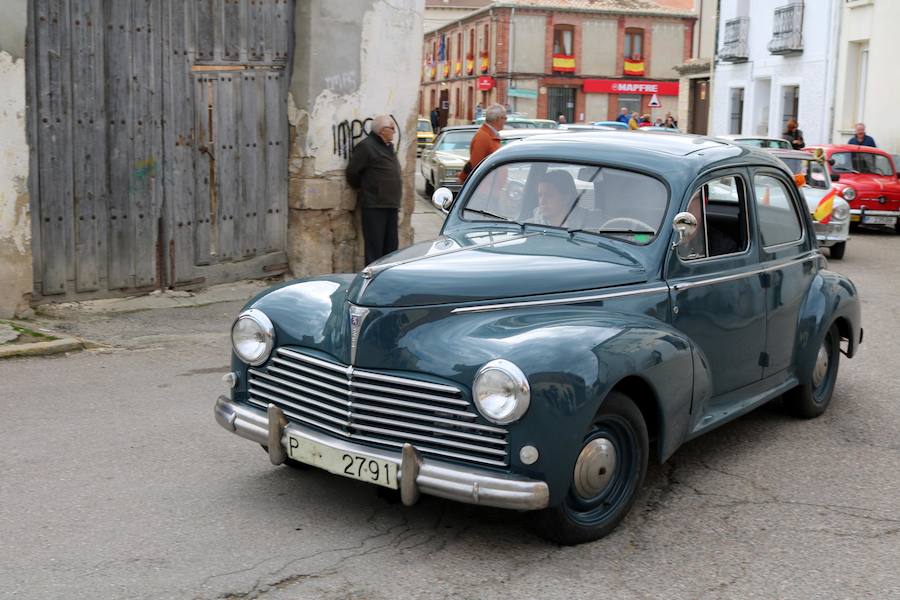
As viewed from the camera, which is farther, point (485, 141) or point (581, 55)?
point (581, 55)

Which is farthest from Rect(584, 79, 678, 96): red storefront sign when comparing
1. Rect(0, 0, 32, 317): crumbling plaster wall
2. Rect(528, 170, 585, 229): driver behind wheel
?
Rect(528, 170, 585, 229): driver behind wheel

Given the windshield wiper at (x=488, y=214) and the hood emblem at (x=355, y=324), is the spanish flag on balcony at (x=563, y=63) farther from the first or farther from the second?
the hood emblem at (x=355, y=324)

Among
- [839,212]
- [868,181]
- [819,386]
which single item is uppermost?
[868,181]

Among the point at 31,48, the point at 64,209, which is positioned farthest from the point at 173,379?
the point at 31,48

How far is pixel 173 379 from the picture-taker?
756cm

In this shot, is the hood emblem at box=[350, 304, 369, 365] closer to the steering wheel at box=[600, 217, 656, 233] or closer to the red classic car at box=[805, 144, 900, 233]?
the steering wheel at box=[600, 217, 656, 233]

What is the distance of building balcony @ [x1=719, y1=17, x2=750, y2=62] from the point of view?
35.9 m

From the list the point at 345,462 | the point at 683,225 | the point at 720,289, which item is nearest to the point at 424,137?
the point at 720,289

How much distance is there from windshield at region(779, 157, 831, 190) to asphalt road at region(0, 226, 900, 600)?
10049 millimetres

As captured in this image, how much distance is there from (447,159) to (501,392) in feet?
57.9

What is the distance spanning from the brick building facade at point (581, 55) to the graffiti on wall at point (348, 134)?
1844 inches

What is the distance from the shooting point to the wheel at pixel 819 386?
268 inches

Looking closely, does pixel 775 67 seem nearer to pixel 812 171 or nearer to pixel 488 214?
pixel 812 171

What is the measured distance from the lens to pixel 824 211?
15.6 metres
